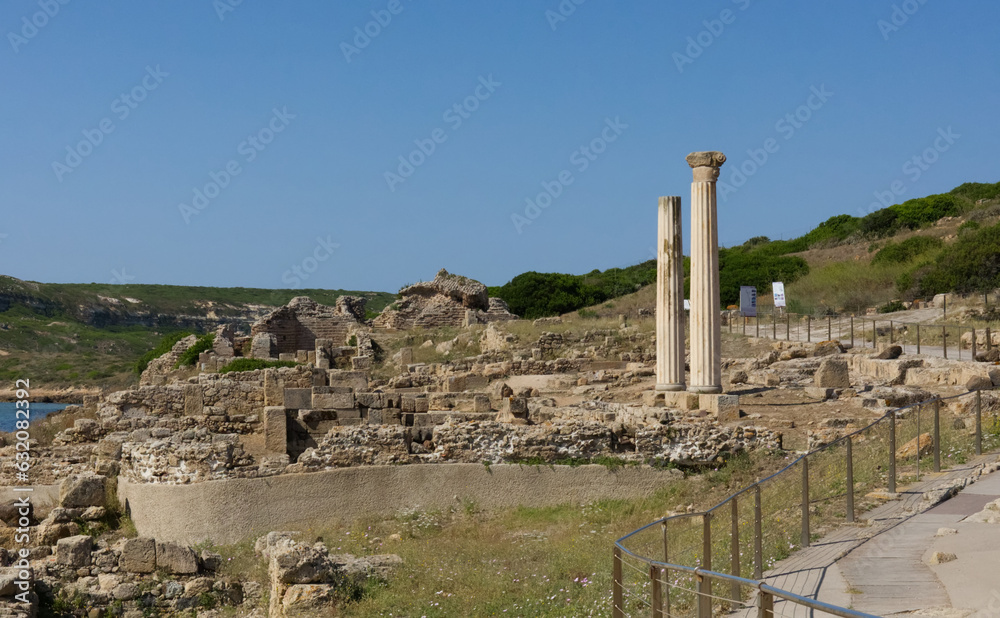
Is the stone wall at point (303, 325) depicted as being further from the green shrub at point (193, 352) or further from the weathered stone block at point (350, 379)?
the weathered stone block at point (350, 379)

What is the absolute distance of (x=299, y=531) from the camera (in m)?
13.3

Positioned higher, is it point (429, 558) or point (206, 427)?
point (206, 427)

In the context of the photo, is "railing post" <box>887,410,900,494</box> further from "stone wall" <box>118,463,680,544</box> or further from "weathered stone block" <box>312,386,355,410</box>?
"weathered stone block" <box>312,386,355,410</box>

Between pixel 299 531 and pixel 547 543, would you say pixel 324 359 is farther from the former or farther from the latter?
pixel 547 543

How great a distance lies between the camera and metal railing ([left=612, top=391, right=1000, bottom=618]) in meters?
6.41

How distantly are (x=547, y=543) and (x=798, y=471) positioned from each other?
12.1 ft

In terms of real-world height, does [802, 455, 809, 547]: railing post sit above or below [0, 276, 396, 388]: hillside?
below

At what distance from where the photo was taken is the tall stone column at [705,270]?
1870cm

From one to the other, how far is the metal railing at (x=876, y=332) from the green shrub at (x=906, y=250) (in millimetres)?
13413

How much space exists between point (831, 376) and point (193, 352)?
77.3ft

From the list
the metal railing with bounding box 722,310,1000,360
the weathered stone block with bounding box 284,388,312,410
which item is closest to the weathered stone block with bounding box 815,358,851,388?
the metal railing with bounding box 722,310,1000,360

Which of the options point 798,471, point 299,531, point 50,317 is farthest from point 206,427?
point 50,317

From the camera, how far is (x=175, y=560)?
1088cm

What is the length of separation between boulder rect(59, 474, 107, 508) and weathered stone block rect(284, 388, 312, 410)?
350cm
